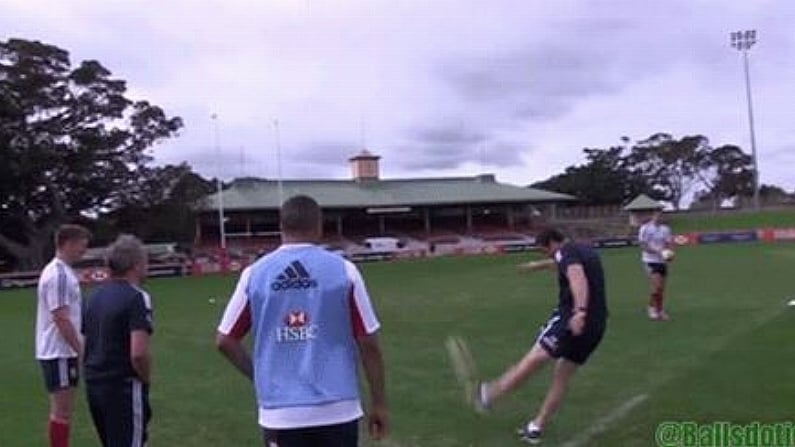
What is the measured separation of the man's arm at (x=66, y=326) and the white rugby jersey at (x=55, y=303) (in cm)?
4

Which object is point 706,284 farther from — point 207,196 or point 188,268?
point 207,196

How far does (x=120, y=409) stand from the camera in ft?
20.4

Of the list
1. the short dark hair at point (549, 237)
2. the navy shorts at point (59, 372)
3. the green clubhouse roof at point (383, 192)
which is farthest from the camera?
the green clubhouse roof at point (383, 192)

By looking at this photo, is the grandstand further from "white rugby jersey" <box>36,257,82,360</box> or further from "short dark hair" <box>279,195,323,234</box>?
"short dark hair" <box>279,195,323,234</box>

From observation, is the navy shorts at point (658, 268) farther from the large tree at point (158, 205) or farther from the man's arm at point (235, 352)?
the large tree at point (158, 205)

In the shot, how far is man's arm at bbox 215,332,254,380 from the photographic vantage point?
5.00 meters

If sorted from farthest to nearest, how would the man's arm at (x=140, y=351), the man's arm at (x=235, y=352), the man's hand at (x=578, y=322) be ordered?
the man's hand at (x=578, y=322)
the man's arm at (x=140, y=351)
the man's arm at (x=235, y=352)

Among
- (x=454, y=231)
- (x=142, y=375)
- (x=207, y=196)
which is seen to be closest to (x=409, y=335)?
(x=142, y=375)

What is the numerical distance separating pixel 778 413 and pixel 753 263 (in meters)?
31.2

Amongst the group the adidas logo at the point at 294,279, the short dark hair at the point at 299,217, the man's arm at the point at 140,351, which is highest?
the short dark hair at the point at 299,217

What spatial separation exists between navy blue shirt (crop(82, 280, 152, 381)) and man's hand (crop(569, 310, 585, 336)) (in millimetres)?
3621

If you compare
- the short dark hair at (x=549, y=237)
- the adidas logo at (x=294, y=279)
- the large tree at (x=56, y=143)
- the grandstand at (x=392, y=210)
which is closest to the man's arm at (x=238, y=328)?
the adidas logo at (x=294, y=279)

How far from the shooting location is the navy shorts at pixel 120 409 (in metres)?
6.22

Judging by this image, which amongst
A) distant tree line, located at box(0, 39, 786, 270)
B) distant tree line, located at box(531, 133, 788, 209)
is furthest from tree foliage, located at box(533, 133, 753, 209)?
distant tree line, located at box(0, 39, 786, 270)
